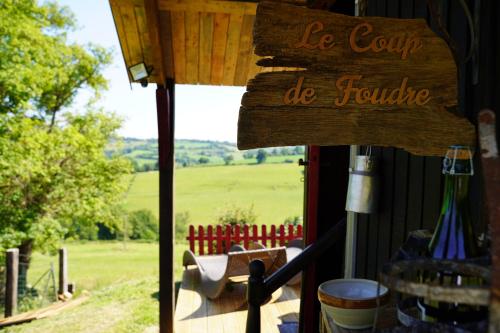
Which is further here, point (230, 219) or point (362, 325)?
point (230, 219)

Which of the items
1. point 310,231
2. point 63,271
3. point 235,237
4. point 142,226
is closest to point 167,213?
point 310,231

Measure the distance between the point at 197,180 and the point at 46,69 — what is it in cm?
3084

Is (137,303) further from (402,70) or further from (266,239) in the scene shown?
(402,70)

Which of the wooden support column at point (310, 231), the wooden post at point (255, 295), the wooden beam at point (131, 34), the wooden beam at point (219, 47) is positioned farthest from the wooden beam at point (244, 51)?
the wooden post at point (255, 295)

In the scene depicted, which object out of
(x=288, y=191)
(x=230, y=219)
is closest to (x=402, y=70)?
(x=230, y=219)

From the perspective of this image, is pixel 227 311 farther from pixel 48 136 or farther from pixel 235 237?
pixel 48 136

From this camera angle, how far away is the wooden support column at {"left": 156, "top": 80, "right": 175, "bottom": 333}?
4121 mm

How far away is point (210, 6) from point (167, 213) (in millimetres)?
2129

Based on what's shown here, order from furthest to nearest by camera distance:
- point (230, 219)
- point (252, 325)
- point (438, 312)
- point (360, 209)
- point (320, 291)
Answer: point (230, 219), point (252, 325), point (360, 209), point (320, 291), point (438, 312)

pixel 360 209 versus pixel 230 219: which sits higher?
pixel 360 209

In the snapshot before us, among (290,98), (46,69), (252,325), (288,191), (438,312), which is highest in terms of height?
(46,69)

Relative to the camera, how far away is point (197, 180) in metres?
40.5

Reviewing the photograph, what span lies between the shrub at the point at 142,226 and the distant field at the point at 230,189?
1717 mm

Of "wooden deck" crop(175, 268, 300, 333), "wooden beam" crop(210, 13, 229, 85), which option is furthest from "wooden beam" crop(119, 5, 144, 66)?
"wooden deck" crop(175, 268, 300, 333)
